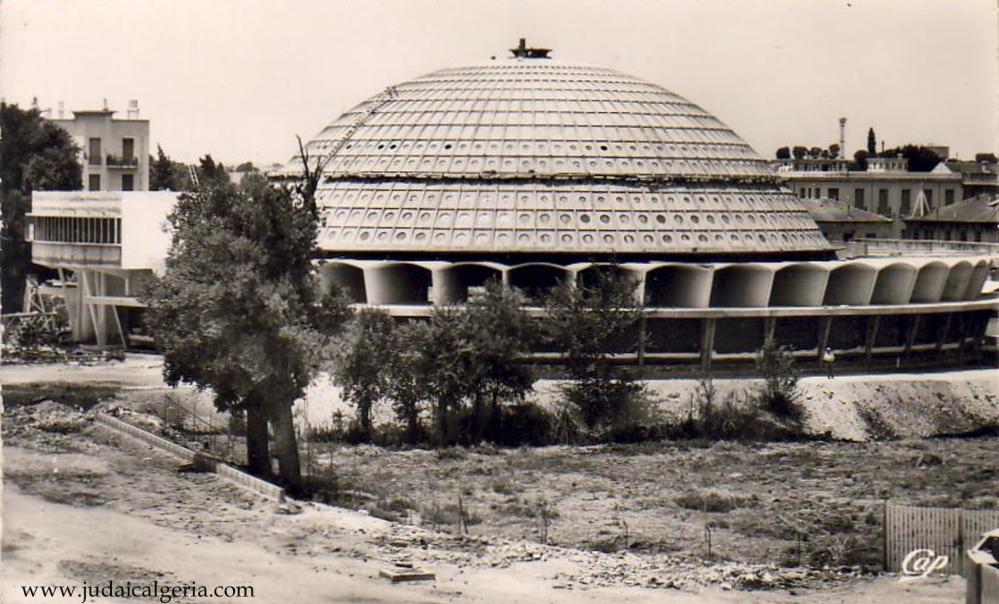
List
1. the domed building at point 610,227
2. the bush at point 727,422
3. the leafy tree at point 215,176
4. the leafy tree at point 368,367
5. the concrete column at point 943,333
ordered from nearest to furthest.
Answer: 1. the leafy tree at point 215,176
2. the leafy tree at point 368,367
3. the bush at point 727,422
4. the domed building at point 610,227
5. the concrete column at point 943,333

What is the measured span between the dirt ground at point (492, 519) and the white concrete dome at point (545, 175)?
16010 mm

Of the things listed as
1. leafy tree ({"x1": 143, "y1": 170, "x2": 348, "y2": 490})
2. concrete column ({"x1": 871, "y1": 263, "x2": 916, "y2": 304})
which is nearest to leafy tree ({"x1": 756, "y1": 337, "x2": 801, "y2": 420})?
concrete column ({"x1": 871, "y1": 263, "x2": 916, "y2": 304})

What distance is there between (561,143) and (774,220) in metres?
10.8

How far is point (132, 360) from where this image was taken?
3007 inches

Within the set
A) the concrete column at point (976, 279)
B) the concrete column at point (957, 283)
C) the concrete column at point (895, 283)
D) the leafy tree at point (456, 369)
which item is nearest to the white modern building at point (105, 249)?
the leafy tree at point (456, 369)

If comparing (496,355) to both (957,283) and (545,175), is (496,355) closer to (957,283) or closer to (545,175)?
(545,175)

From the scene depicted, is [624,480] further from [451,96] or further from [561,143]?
[451,96]

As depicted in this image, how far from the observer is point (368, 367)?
2466 inches

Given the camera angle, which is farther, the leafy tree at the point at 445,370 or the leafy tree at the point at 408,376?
the leafy tree at the point at 408,376

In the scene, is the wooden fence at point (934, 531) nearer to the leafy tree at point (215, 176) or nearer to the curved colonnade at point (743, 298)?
the leafy tree at point (215, 176)

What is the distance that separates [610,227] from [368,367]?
19.3m

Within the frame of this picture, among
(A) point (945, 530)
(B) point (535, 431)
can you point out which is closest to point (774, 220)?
(B) point (535, 431)

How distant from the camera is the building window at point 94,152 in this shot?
319ft

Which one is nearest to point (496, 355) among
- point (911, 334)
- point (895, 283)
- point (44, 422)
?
point (44, 422)
